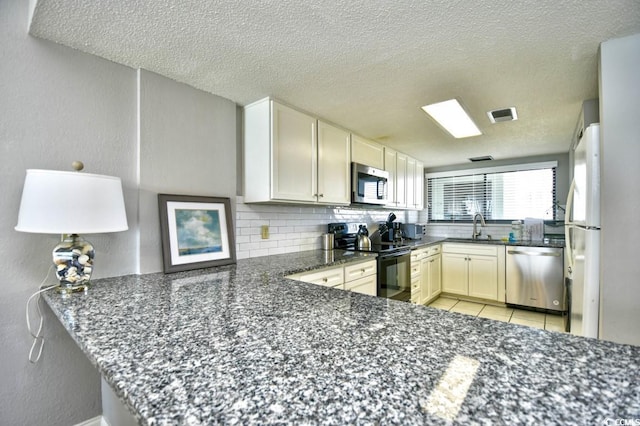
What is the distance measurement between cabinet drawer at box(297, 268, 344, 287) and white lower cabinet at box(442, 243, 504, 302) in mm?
2596

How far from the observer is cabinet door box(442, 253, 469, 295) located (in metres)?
4.25

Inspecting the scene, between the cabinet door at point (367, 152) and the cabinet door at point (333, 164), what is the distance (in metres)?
0.11

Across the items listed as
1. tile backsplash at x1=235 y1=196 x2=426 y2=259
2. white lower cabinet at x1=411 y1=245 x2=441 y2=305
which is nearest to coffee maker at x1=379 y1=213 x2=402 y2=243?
white lower cabinet at x1=411 y1=245 x2=441 y2=305

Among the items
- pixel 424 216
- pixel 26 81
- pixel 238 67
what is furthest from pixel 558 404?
pixel 424 216

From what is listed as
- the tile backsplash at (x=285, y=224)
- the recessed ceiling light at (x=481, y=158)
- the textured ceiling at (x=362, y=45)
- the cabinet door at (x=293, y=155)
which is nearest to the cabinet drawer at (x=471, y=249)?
the tile backsplash at (x=285, y=224)

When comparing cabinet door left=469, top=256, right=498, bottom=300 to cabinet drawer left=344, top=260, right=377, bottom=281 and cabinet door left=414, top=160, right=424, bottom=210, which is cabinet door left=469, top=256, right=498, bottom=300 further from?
cabinet drawer left=344, top=260, right=377, bottom=281

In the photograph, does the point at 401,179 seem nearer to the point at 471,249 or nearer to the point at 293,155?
the point at 471,249

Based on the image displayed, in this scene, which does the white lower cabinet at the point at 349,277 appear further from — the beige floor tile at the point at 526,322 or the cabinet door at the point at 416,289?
the beige floor tile at the point at 526,322

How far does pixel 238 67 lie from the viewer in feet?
6.09

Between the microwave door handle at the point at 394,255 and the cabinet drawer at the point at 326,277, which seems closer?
the cabinet drawer at the point at 326,277

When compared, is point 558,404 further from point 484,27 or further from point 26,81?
point 26,81

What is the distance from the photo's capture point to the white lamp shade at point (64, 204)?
50.4 inches

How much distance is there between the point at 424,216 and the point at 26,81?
5.16 m

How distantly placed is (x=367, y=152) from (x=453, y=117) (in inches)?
41.2
